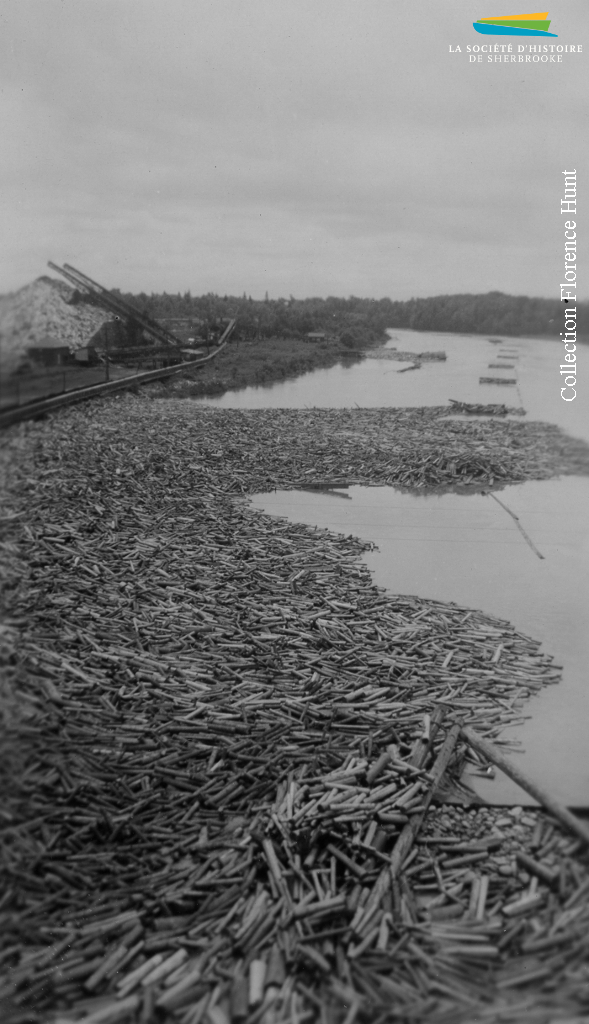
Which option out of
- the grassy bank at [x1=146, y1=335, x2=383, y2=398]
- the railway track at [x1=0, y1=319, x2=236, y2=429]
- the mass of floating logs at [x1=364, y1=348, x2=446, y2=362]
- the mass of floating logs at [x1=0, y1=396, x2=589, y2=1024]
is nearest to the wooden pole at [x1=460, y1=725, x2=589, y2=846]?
the mass of floating logs at [x1=0, y1=396, x2=589, y2=1024]

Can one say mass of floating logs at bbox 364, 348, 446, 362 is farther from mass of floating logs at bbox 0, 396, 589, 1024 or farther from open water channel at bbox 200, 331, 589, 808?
mass of floating logs at bbox 0, 396, 589, 1024

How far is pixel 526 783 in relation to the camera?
4.14 m

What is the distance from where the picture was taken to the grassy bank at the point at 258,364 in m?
24.3

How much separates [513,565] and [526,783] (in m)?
4.38

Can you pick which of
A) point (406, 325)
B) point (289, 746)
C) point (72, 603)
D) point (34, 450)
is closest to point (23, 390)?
point (72, 603)

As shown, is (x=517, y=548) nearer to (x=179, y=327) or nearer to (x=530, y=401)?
(x=530, y=401)

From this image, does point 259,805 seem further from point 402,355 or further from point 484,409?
point 402,355

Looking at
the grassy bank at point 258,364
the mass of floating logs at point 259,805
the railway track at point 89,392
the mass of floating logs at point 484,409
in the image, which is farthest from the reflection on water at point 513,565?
the grassy bank at point 258,364

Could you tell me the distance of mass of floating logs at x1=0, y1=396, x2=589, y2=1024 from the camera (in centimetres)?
296

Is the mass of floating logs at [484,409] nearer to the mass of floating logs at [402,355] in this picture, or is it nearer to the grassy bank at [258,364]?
the grassy bank at [258,364]

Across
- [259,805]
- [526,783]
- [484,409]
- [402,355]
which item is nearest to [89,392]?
[484,409]

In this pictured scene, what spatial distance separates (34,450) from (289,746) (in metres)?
8.77

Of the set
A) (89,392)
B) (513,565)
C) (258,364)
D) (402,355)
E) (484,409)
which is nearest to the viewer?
(513,565)

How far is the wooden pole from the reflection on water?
0.10 meters
